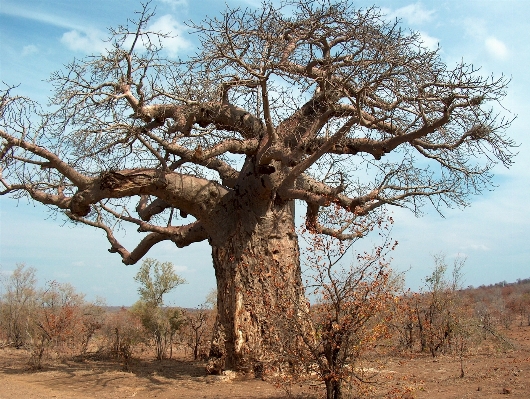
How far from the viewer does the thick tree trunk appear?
6406mm

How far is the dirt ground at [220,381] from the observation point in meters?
5.30

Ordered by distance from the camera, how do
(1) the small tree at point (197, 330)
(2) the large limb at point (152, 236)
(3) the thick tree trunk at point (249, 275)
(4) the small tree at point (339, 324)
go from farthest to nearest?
(1) the small tree at point (197, 330) < (2) the large limb at point (152, 236) < (3) the thick tree trunk at point (249, 275) < (4) the small tree at point (339, 324)

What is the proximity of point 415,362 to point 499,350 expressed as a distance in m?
2.07

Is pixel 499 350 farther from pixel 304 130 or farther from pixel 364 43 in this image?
pixel 364 43

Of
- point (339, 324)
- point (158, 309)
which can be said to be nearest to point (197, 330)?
point (158, 309)

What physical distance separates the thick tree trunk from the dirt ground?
357 millimetres

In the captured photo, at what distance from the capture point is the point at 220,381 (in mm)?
6195

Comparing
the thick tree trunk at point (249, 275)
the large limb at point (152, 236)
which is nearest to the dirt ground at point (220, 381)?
the thick tree trunk at point (249, 275)

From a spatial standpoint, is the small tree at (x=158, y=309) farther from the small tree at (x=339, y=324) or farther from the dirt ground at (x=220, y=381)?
the small tree at (x=339, y=324)

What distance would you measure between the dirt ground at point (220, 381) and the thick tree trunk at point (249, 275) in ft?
1.17

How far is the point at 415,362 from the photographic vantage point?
7812 mm

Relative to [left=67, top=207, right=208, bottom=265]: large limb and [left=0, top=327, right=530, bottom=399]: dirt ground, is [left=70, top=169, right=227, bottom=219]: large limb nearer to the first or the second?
[left=67, top=207, right=208, bottom=265]: large limb

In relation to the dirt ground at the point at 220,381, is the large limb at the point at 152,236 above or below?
above

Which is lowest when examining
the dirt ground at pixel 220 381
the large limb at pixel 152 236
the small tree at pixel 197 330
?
the dirt ground at pixel 220 381
